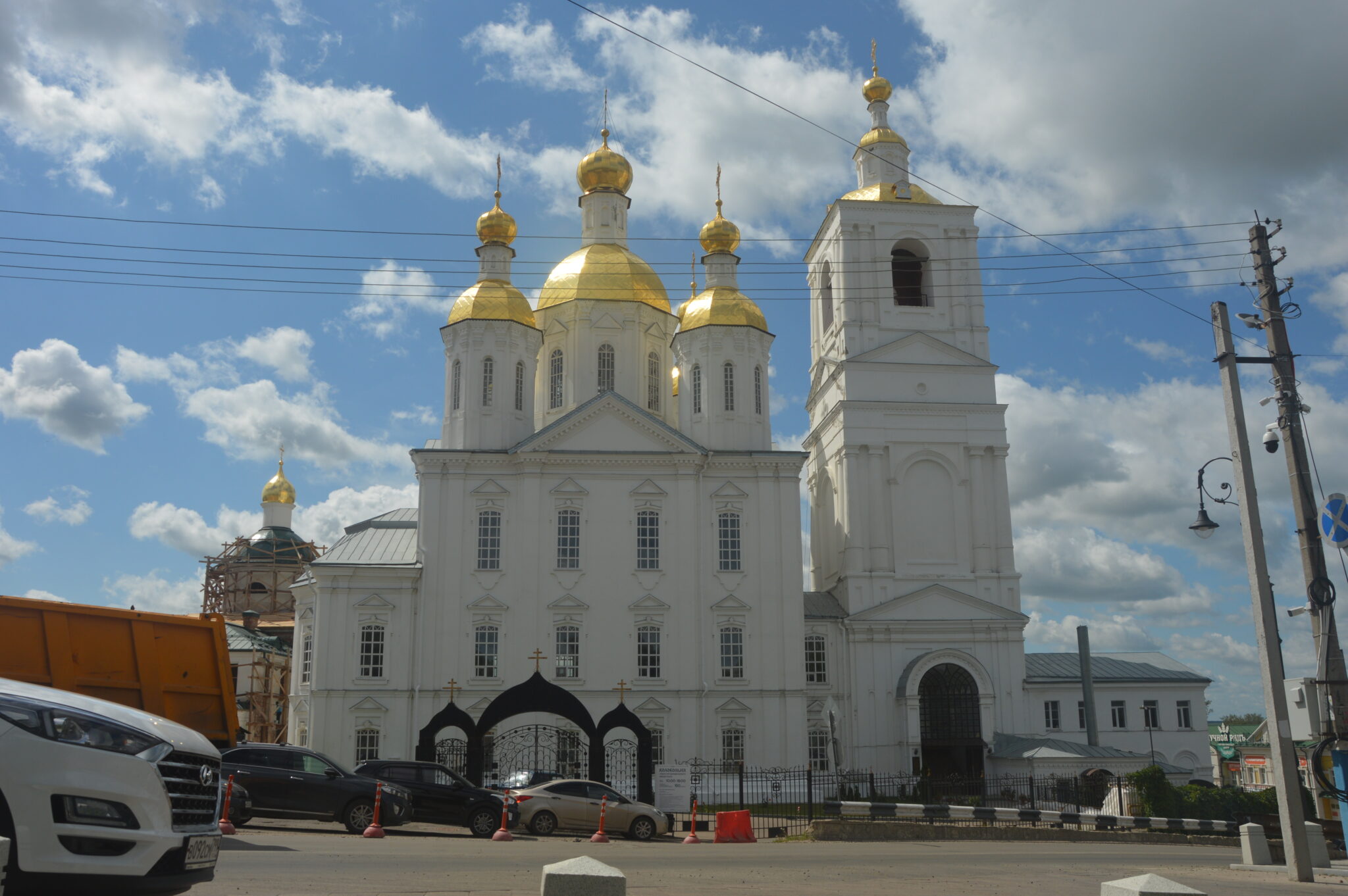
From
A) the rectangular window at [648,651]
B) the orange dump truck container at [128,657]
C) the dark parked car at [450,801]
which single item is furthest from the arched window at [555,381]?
the orange dump truck container at [128,657]

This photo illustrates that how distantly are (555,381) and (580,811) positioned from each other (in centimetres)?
2540

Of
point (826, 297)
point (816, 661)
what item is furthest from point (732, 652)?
point (826, 297)

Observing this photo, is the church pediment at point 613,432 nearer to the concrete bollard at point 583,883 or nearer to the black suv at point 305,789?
the black suv at point 305,789

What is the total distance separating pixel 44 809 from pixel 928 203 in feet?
140

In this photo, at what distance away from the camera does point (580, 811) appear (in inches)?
827

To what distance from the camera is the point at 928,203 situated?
45.1 meters

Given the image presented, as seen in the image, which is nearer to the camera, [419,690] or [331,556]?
[419,690]

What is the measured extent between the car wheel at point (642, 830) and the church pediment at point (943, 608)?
20260 millimetres

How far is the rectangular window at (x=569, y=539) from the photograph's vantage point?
37906mm

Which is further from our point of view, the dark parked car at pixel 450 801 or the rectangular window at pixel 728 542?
the rectangular window at pixel 728 542

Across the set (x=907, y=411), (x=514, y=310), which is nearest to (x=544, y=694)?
(x=514, y=310)

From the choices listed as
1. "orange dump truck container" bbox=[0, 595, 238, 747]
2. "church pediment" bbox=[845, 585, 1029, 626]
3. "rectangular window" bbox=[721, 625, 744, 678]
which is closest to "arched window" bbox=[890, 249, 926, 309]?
"church pediment" bbox=[845, 585, 1029, 626]

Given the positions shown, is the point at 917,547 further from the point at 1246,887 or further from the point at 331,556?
the point at 1246,887

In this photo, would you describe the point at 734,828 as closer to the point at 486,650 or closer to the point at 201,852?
the point at 201,852
